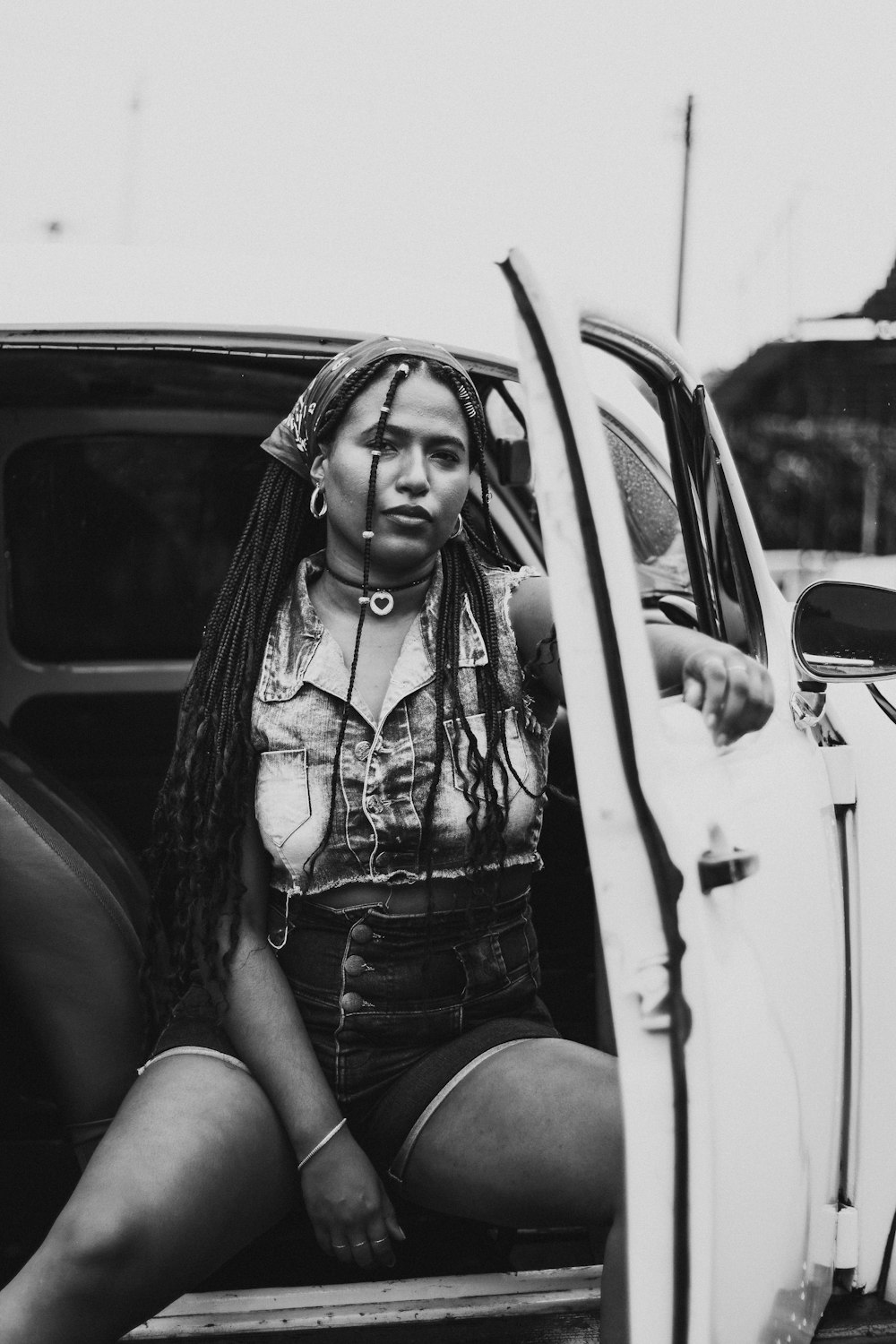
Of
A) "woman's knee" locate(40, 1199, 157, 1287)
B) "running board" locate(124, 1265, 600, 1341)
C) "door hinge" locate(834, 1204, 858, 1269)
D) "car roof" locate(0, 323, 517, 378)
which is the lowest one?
"running board" locate(124, 1265, 600, 1341)

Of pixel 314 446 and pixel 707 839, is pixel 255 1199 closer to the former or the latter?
pixel 707 839

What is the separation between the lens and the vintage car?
107cm

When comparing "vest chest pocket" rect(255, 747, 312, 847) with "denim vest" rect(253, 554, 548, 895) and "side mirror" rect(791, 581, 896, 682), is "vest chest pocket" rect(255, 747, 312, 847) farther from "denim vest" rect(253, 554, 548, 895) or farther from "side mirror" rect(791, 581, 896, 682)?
"side mirror" rect(791, 581, 896, 682)

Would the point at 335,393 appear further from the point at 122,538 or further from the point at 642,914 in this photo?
the point at 122,538

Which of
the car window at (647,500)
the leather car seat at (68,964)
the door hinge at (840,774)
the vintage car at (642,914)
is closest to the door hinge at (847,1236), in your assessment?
the vintage car at (642,914)

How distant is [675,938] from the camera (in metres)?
1.06

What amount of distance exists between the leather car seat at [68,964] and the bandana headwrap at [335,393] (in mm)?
696

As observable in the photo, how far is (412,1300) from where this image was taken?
1681 mm

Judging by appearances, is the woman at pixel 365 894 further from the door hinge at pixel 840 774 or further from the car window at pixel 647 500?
the car window at pixel 647 500

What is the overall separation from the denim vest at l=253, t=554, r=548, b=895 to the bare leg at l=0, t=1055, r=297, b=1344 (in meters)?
0.30

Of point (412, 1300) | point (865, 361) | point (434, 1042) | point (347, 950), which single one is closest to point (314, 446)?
point (347, 950)

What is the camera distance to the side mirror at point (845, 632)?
1.49m

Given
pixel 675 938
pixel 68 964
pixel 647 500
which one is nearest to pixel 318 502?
pixel 68 964

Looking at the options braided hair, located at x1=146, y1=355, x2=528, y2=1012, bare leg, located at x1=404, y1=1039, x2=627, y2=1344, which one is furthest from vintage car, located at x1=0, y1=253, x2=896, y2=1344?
bare leg, located at x1=404, y1=1039, x2=627, y2=1344
